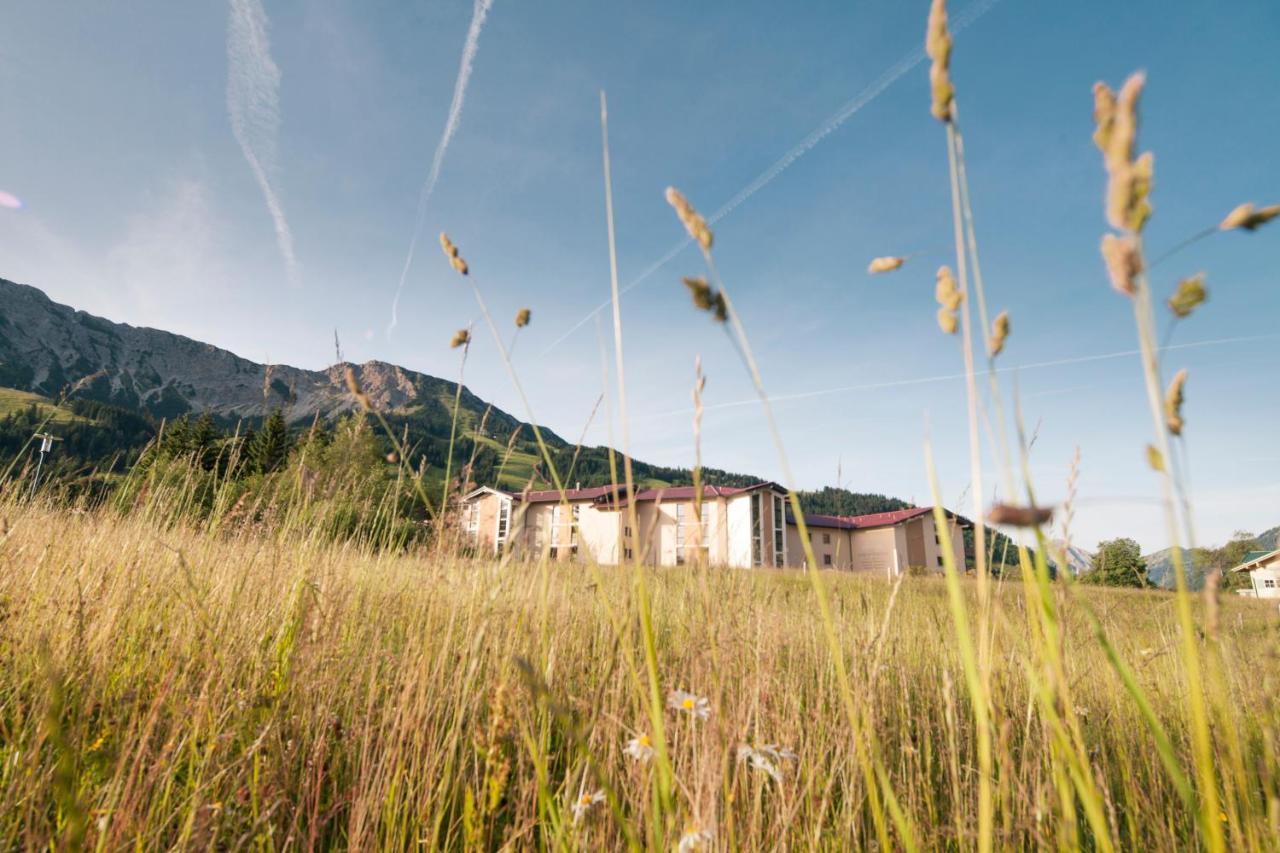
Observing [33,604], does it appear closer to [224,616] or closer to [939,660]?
[224,616]

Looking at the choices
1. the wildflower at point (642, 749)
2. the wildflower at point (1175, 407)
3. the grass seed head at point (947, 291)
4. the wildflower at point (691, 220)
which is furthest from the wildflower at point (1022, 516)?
the wildflower at point (642, 749)

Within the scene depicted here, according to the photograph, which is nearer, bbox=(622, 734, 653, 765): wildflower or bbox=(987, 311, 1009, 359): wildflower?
bbox=(987, 311, 1009, 359): wildflower

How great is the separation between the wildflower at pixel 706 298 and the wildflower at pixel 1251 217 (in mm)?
593

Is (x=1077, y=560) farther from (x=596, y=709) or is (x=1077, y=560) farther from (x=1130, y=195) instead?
(x=596, y=709)

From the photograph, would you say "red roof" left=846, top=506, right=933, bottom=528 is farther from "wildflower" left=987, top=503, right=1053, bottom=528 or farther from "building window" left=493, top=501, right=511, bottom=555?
"wildflower" left=987, top=503, right=1053, bottom=528

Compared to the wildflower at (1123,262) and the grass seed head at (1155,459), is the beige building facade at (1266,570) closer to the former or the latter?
the grass seed head at (1155,459)

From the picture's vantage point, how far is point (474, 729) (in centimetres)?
137

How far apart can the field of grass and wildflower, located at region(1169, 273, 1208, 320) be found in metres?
0.45

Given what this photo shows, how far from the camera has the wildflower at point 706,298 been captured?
0.83 m

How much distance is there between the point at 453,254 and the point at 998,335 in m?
1.15

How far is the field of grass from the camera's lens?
4.26ft

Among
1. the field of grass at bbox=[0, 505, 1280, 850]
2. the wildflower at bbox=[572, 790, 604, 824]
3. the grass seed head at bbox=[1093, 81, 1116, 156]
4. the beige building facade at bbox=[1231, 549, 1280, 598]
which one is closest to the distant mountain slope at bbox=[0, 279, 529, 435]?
the beige building facade at bbox=[1231, 549, 1280, 598]

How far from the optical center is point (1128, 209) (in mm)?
554

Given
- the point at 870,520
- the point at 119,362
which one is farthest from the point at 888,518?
the point at 119,362
